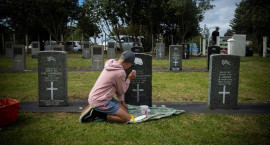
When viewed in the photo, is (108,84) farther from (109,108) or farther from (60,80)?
(60,80)

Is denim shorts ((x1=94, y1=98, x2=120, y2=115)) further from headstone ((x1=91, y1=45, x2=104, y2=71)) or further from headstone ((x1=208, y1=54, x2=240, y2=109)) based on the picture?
headstone ((x1=91, y1=45, x2=104, y2=71))

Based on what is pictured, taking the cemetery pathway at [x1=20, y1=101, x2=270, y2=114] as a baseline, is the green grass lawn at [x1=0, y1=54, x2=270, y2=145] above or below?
below

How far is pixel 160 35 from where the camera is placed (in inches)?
1111

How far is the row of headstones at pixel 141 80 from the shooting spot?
6.16 metres

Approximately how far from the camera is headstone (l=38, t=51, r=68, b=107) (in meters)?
6.26

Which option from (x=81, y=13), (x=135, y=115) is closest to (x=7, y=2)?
(x=81, y=13)

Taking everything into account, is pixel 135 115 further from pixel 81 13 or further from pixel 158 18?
pixel 81 13

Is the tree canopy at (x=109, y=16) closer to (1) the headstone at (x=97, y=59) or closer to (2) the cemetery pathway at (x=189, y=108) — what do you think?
(1) the headstone at (x=97, y=59)

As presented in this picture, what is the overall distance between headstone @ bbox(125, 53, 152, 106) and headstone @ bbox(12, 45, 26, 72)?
941 cm

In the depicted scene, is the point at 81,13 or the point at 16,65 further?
the point at 81,13

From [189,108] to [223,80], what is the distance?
3.64 ft

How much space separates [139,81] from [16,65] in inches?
388

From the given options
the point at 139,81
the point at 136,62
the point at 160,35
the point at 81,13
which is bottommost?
the point at 139,81

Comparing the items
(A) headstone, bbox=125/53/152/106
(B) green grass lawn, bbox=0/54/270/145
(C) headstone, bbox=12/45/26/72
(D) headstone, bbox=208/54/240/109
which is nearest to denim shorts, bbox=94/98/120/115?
(B) green grass lawn, bbox=0/54/270/145
